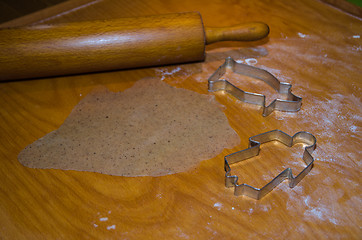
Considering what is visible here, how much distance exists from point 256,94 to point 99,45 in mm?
452

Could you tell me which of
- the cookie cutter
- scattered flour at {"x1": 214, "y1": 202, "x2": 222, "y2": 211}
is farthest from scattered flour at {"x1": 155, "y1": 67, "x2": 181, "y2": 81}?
scattered flour at {"x1": 214, "y1": 202, "x2": 222, "y2": 211}

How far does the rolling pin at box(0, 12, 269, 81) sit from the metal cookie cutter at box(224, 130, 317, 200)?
13.1 inches

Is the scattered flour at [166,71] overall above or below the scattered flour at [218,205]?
above

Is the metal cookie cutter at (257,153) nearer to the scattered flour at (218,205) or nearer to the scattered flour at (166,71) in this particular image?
the scattered flour at (218,205)

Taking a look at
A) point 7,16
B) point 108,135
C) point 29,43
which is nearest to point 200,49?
point 108,135

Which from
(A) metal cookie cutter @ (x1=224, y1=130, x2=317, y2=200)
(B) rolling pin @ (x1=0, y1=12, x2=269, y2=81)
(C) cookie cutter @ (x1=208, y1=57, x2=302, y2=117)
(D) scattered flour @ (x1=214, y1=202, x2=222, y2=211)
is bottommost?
(D) scattered flour @ (x1=214, y1=202, x2=222, y2=211)

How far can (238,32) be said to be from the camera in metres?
1.13

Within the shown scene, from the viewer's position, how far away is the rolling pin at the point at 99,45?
1.07m

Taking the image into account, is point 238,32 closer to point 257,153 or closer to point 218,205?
point 257,153

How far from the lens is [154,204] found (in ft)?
2.77

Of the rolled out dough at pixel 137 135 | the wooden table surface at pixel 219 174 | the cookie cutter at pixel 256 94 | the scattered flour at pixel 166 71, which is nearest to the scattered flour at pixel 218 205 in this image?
the wooden table surface at pixel 219 174

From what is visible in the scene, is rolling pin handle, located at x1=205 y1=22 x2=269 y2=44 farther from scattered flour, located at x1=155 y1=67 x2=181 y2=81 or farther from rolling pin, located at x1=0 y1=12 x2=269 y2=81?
scattered flour, located at x1=155 y1=67 x2=181 y2=81

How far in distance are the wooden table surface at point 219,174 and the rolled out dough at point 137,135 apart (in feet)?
0.08

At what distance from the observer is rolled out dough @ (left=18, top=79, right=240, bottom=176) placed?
919 mm
